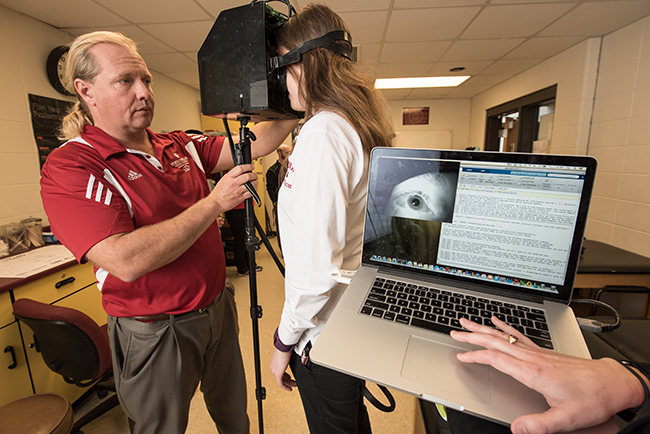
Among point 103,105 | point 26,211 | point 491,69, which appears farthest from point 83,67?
point 491,69

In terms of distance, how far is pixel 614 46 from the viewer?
3027 millimetres

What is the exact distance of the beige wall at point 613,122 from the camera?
2723 millimetres

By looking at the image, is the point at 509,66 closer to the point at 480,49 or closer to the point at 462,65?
the point at 462,65

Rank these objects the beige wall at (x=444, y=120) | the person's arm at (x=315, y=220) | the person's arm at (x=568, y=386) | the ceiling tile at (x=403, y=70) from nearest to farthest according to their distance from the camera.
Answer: the person's arm at (x=568, y=386), the person's arm at (x=315, y=220), the ceiling tile at (x=403, y=70), the beige wall at (x=444, y=120)

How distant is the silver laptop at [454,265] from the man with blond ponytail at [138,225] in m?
0.47

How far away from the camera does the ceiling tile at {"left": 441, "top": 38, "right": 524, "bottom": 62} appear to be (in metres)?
3.34

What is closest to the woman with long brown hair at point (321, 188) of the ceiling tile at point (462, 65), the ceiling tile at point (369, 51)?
the ceiling tile at point (369, 51)

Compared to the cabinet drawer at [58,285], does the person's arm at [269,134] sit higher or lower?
higher

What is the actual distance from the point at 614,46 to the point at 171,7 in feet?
13.8

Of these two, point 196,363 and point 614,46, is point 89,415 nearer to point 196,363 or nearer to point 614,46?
point 196,363

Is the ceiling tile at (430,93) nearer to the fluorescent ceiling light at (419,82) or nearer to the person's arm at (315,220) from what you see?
the fluorescent ceiling light at (419,82)

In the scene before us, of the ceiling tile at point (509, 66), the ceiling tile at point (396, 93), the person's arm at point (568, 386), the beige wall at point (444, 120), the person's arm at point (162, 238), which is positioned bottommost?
the person's arm at point (568, 386)

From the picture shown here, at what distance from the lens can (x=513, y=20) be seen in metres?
2.80

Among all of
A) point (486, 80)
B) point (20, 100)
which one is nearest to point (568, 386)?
point (20, 100)
